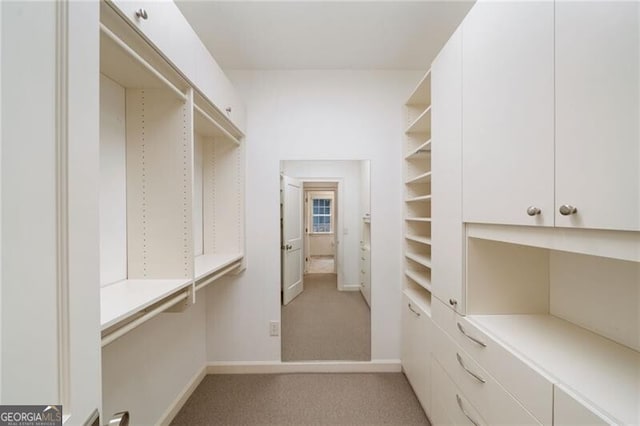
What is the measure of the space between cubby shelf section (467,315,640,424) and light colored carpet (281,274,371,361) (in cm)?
132

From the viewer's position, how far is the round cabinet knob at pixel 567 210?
2.42 feet

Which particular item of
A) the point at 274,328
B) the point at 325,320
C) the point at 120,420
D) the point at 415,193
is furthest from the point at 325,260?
the point at 120,420

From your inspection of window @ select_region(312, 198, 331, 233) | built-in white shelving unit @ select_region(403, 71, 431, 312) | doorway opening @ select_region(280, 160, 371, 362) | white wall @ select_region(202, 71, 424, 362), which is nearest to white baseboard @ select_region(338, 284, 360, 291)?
doorway opening @ select_region(280, 160, 371, 362)

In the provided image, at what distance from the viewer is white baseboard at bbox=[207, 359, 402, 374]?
2.32 meters

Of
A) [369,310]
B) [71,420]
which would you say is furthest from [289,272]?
[71,420]

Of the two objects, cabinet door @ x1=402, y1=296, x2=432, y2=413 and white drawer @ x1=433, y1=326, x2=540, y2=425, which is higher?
white drawer @ x1=433, y1=326, x2=540, y2=425

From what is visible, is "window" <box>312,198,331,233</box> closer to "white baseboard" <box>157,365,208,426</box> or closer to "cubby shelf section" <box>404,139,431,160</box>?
"cubby shelf section" <box>404,139,431,160</box>

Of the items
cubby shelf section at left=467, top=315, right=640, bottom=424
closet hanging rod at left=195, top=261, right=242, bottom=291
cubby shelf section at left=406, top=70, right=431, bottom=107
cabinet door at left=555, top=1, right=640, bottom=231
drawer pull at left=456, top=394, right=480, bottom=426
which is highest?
cubby shelf section at left=406, top=70, right=431, bottom=107

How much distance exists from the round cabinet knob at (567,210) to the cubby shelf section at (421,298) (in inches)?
46.3

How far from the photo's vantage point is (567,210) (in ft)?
2.44

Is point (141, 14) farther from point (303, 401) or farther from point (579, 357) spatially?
point (303, 401)

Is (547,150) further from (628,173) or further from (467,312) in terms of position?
(467,312)

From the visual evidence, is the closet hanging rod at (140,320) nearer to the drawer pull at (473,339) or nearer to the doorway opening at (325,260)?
the doorway opening at (325,260)

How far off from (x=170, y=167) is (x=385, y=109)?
182 cm
